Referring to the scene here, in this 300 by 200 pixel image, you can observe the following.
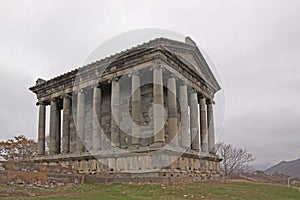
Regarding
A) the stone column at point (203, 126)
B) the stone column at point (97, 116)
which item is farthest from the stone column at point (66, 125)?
the stone column at point (203, 126)

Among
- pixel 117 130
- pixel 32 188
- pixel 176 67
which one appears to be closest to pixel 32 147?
pixel 117 130

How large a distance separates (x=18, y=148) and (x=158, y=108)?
34851 millimetres

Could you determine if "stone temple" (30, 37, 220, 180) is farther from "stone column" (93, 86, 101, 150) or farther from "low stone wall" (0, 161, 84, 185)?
"low stone wall" (0, 161, 84, 185)

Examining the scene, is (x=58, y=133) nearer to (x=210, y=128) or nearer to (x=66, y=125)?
(x=66, y=125)

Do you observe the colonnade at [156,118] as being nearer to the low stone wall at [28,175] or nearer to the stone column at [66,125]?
the stone column at [66,125]

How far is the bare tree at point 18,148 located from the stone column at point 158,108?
30.9 m

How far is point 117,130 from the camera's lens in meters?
24.7

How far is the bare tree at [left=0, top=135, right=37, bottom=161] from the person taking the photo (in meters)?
46.8

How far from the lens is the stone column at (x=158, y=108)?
21.5 metres

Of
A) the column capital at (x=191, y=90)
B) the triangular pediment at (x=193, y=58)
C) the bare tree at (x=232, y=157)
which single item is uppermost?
the triangular pediment at (x=193, y=58)

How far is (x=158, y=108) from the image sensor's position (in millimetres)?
22000

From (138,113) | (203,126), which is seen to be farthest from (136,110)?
(203,126)

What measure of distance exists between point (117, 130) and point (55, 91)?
1008 cm

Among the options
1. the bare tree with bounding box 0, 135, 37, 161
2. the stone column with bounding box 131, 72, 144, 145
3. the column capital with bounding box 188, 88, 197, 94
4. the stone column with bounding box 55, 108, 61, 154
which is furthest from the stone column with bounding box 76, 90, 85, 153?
the bare tree with bounding box 0, 135, 37, 161
